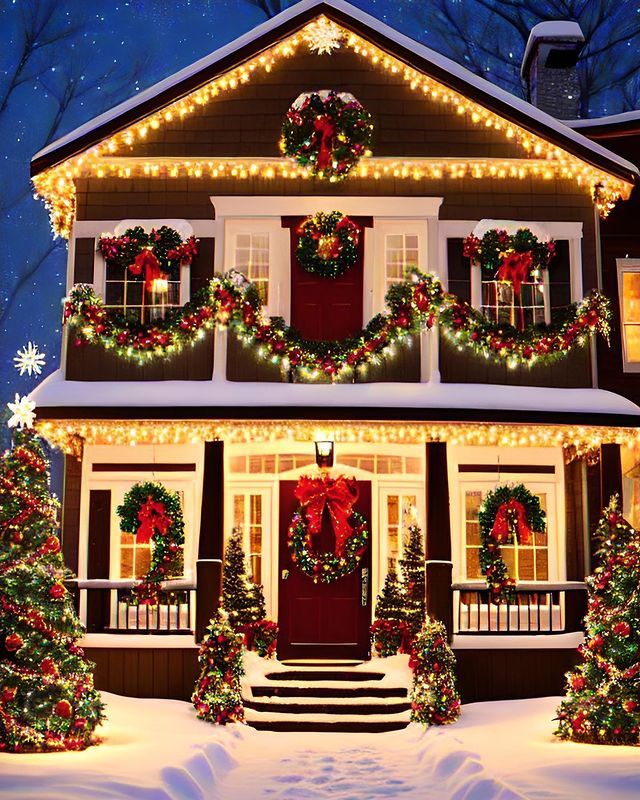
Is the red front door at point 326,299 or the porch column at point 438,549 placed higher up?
the red front door at point 326,299

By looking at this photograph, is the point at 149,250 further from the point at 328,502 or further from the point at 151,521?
the point at 328,502

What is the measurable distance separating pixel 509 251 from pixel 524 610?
510cm

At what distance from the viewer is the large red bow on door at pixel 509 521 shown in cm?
1689

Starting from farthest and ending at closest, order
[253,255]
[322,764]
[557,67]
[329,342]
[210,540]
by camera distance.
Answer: [557,67] < [253,255] < [329,342] < [210,540] < [322,764]

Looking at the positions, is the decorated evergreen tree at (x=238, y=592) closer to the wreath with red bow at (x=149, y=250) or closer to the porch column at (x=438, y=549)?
the porch column at (x=438, y=549)

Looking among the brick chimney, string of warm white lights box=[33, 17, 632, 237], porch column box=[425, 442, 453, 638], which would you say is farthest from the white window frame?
porch column box=[425, 442, 453, 638]

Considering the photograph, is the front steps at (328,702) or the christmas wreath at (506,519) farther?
the christmas wreath at (506,519)

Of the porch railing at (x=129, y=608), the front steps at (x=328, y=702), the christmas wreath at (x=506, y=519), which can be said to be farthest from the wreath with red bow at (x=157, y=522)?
the christmas wreath at (x=506, y=519)

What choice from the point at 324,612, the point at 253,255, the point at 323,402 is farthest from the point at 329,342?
the point at 324,612

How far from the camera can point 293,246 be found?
17109 mm

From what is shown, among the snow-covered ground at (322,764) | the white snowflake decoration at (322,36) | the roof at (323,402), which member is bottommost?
the snow-covered ground at (322,764)

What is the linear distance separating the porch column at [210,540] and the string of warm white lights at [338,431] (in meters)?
0.36

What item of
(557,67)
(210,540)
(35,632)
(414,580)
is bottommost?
(35,632)

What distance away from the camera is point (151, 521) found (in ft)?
55.5
